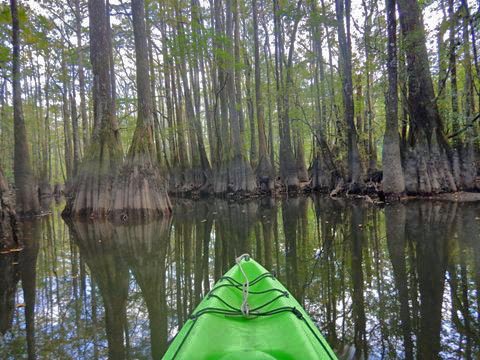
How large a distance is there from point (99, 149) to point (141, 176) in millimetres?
1332

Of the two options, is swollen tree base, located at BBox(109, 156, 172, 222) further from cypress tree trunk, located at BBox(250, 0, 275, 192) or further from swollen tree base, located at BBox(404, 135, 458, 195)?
cypress tree trunk, located at BBox(250, 0, 275, 192)

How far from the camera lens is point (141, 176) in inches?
335

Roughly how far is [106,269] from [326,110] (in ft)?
46.8

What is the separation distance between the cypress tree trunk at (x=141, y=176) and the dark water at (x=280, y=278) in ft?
8.03

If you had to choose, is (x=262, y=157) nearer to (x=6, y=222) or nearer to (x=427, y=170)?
(x=427, y=170)

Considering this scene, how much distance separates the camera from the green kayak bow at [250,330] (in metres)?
1.42

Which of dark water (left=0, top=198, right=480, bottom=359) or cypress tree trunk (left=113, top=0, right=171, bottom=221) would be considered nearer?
dark water (left=0, top=198, right=480, bottom=359)

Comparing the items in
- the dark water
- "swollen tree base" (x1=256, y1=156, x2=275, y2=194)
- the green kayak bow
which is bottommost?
the dark water

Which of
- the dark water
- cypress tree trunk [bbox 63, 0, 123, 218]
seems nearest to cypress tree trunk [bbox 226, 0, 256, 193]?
cypress tree trunk [bbox 63, 0, 123, 218]

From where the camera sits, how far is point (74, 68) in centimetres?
2116

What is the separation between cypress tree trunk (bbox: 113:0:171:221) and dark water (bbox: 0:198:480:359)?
2.45 m

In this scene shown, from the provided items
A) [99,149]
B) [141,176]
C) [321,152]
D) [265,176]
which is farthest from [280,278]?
[265,176]

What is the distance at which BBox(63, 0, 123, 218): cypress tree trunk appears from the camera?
8.60m

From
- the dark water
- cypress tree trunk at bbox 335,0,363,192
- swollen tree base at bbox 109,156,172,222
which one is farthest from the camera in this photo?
cypress tree trunk at bbox 335,0,363,192
